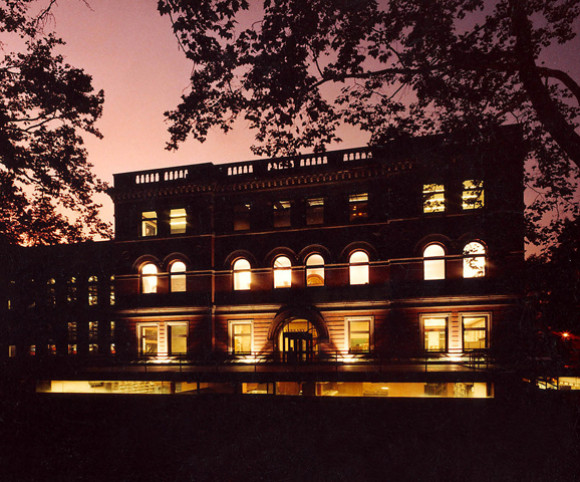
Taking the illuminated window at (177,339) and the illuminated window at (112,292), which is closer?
the illuminated window at (177,339)

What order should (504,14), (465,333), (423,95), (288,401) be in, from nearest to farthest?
(504,14) < (423,95) < (288,401) < (465,333)

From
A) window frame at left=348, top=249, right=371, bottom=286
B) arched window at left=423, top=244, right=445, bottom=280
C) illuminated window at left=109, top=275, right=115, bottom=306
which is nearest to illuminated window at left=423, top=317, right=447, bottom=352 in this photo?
arched window at left=423, top=244, right=445, bottom=280

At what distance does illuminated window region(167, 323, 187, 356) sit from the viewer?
1094 inches

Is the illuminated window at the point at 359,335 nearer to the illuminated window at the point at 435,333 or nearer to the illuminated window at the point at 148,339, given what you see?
the illuminated window at the point at 435,333

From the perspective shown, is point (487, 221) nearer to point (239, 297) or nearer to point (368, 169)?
point (368, 169)

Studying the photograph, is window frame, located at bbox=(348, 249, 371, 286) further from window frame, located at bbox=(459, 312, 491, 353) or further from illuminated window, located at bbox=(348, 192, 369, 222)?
window frame, located at bbox=(459, 312, 491, 353)

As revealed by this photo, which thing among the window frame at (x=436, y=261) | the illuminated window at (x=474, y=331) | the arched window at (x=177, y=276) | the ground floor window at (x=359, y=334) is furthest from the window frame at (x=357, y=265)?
the arched window at (x=177, y=276)

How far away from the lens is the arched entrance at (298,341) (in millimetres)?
25969

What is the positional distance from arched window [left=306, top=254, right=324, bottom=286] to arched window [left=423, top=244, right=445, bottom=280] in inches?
216

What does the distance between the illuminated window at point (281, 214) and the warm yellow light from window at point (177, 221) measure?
5.61 metres

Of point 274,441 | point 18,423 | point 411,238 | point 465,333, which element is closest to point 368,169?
point 411,238

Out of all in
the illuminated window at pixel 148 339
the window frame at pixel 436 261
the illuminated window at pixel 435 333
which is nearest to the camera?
the illuminated window at pixel 435 333

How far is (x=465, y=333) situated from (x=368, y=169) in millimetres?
9724

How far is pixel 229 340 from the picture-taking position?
27188 mm
